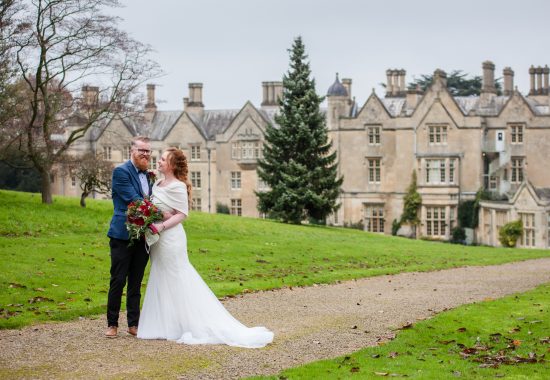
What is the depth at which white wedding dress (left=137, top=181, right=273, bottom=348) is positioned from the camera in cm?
1096

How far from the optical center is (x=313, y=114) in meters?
43.8

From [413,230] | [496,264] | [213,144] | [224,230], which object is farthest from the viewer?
[213,144]

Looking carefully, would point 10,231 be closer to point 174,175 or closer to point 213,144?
point 174,175

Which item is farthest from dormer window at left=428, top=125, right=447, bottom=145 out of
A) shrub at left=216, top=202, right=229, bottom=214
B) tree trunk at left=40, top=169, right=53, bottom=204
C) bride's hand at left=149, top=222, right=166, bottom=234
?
bride's hand at left=149, top=222, right=166, bottom=234

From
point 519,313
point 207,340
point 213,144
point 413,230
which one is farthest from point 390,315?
point 213,144

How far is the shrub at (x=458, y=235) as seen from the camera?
52.0 m

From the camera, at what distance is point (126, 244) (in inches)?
446

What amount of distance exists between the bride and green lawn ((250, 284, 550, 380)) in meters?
1.52

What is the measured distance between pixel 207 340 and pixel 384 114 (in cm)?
4577

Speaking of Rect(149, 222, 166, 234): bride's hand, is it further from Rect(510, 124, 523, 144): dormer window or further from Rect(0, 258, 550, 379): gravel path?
Rect(510, 124, 523, 144): dormer window

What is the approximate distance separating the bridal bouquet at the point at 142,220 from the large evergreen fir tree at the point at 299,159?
102 feet

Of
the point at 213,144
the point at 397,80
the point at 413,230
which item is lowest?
the point at 413,230

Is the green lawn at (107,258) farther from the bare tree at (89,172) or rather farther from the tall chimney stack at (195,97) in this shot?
the tall chimney stack at (195,97)

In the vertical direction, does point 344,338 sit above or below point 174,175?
below
